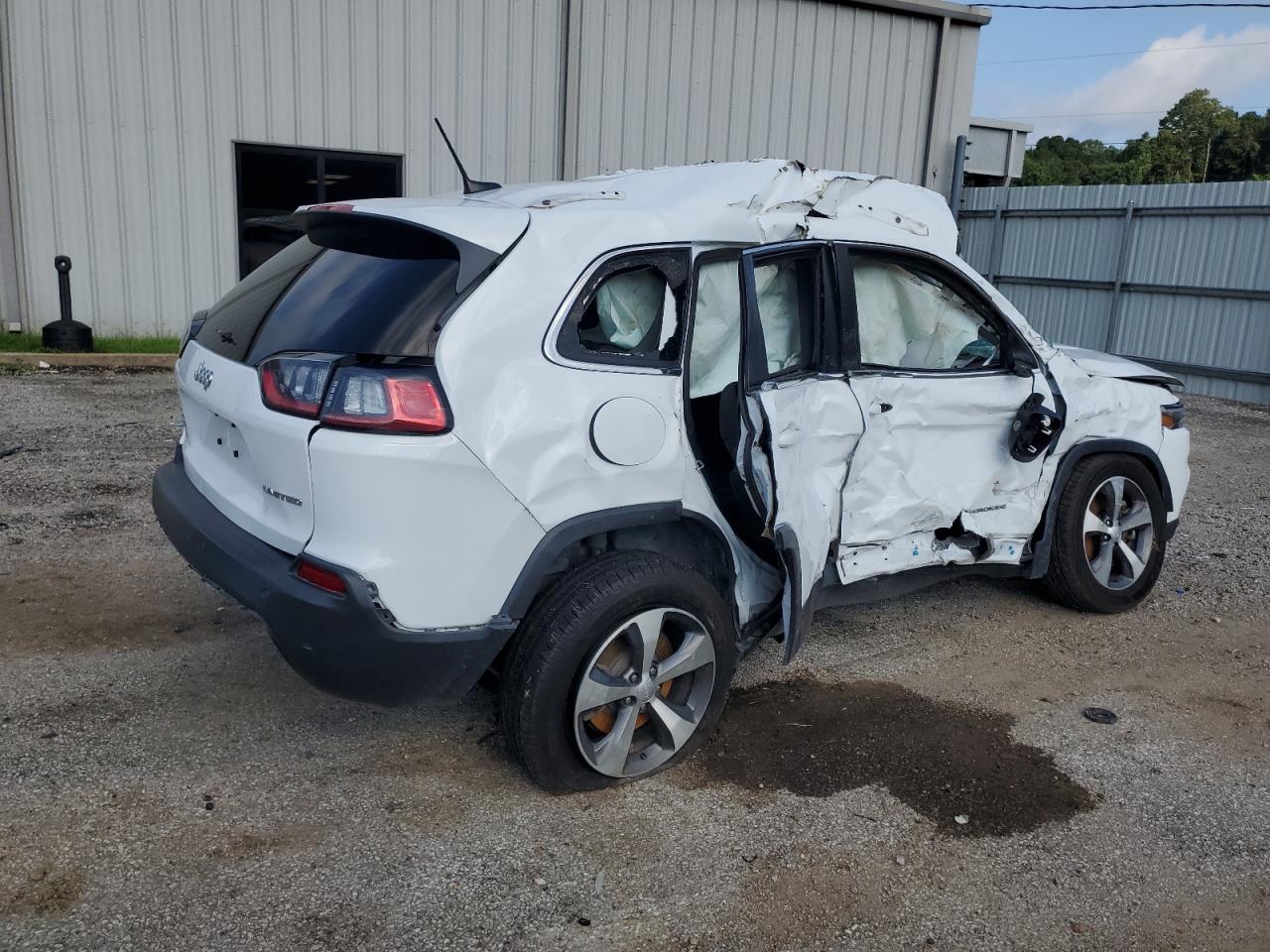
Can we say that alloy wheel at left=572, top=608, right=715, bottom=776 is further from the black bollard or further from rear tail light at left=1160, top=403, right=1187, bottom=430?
the black bollard

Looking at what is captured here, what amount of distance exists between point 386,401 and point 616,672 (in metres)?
1.12

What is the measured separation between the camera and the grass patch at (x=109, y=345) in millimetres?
10859

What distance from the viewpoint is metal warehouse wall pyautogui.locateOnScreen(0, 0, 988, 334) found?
11477 mm

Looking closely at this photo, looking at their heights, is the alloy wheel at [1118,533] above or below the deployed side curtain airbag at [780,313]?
below

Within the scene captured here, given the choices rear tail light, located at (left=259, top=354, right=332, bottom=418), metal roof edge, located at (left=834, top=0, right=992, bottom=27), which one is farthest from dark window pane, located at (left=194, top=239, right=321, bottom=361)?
metal roof edge, located at (left=834, top=0, right=992, bottom=27)

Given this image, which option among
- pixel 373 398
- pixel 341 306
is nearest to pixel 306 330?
pixel 341 306

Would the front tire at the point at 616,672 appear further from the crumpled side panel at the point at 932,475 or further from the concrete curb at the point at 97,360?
the concrete curb at the point at 97,360

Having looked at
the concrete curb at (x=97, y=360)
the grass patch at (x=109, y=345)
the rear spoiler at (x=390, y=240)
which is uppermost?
the rear spoiler at (x=390, y=240)

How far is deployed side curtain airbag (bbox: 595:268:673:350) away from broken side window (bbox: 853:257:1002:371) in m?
0.93

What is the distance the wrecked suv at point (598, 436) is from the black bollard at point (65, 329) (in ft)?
27.6

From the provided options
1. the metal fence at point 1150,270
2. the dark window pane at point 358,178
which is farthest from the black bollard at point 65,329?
the metal fence at point 1150,270

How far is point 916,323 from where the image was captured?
4055mm

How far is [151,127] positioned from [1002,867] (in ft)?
39.4

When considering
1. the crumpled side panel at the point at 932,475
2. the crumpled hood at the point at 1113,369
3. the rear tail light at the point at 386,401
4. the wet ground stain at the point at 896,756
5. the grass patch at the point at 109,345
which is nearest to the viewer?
the rear tail light at the point at 386,401
